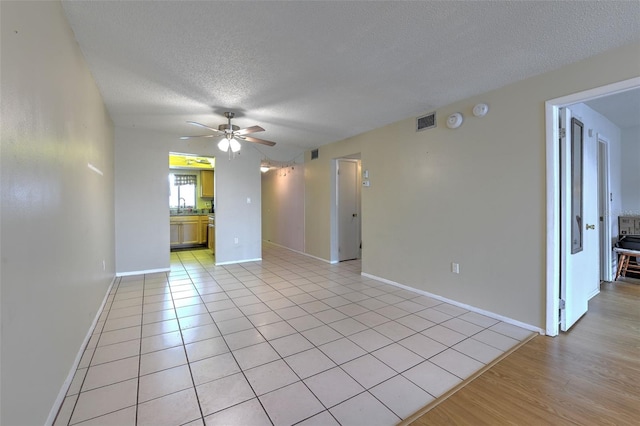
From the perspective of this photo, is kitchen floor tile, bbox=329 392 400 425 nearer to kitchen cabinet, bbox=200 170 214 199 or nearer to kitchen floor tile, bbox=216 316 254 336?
kitchen floor tile, bbox=216 316 254 336

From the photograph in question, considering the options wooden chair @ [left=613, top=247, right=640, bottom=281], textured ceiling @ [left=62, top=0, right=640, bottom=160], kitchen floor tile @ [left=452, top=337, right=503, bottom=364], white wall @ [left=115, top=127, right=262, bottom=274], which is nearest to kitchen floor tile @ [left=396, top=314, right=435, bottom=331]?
kitchen floor tile @ [left=452, top=337, right=503, bottom=364]

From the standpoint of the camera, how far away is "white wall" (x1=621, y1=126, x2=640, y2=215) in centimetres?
426

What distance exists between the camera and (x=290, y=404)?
65.7 inches

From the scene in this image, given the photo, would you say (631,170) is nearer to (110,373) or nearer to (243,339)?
(243,339)

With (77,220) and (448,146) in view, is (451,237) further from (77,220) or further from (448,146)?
(77,220)

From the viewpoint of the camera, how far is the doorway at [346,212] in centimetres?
560

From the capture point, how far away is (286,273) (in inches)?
188

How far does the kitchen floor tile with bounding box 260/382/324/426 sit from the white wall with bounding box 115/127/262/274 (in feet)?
13.1

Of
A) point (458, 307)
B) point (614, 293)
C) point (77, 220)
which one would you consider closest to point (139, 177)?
point (77, 220)

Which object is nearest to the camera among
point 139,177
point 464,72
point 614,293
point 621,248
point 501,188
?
point 464,72

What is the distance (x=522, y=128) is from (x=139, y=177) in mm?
5390

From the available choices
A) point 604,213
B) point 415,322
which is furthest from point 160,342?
point 604,213

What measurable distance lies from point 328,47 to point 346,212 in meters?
3.89

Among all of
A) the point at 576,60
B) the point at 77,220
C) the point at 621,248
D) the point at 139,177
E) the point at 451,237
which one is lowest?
the point at 621,248
